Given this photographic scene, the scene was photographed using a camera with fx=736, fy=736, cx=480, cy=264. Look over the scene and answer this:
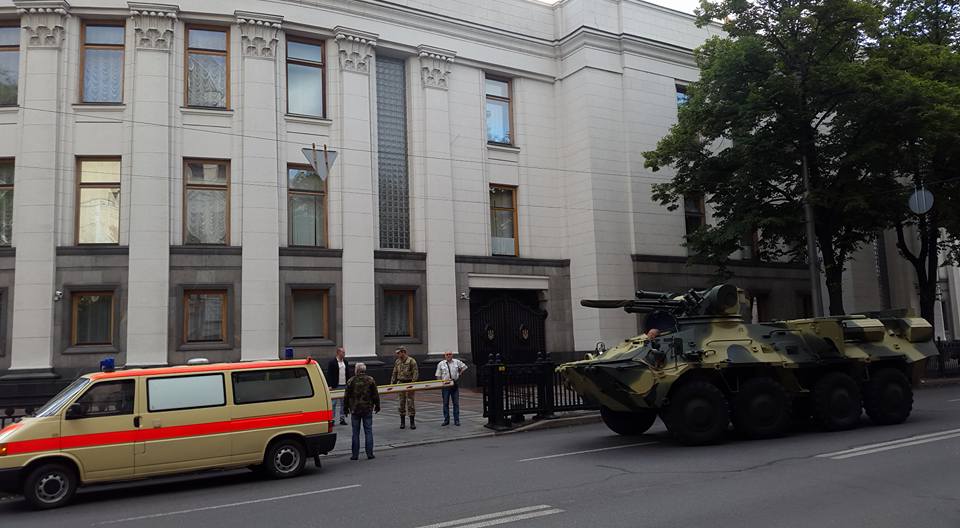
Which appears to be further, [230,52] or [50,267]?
[230,52]

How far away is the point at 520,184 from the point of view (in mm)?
26859

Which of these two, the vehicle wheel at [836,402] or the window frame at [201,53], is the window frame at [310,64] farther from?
the vehicle wheel at [836,402]

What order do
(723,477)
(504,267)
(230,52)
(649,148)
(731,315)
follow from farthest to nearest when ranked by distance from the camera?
(649,148) → (504,267) → (230,52) → (731,315) → (723,477)

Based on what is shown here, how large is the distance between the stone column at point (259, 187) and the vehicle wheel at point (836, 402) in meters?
14.8

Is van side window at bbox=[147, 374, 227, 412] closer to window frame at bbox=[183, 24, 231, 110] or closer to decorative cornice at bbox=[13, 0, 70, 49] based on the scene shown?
window frame at bbox=[183, 24, 231, 110]

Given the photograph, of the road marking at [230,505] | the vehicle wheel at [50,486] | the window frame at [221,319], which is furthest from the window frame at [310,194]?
the road marking at [230,505]

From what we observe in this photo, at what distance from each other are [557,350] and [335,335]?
8.33 m

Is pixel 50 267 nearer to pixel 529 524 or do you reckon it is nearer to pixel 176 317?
pixel 176 317

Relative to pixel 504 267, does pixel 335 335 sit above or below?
below

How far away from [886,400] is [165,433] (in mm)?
12532

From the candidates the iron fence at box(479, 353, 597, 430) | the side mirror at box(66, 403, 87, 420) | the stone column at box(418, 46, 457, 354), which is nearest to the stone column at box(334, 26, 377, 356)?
the stone column at box(418, 46, 457, 354)

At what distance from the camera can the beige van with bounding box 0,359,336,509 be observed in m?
9.64

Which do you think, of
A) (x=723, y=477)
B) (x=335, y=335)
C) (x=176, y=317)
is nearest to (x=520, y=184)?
(x=335, y=335)

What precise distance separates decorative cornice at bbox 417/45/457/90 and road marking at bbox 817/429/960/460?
59.2 ft
